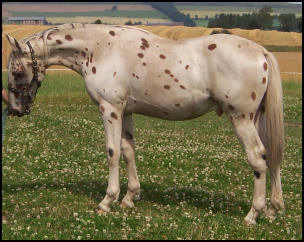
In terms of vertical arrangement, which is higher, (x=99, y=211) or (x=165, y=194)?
(x=99, y=211)

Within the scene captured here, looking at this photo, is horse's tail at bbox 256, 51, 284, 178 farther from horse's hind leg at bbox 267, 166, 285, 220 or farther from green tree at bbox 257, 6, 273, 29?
green tree at bbox 257, 6, 273, 29

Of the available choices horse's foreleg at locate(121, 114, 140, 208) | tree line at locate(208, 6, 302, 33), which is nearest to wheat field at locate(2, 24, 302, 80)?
tree line at locate(208, 6, 302, 33)

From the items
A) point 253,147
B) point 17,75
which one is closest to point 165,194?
point 253,147

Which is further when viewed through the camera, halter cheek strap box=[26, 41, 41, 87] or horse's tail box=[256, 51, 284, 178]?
halter cheek strap box=[26, 41, 41, 87]

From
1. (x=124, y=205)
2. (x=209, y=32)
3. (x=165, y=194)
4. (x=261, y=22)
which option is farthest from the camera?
(x=261, y=22)

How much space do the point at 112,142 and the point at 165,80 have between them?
5.38 ft

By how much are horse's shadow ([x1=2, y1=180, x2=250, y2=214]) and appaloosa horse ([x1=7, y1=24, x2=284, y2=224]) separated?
0.94m

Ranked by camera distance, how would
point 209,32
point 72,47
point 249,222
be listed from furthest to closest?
point 209,32 < point 72,47 < point 249,222

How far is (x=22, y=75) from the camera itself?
1227 cm

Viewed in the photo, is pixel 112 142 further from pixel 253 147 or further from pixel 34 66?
pixel 253 147

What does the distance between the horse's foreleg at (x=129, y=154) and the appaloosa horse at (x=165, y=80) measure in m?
0.03

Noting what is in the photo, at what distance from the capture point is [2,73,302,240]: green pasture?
34.9 ft

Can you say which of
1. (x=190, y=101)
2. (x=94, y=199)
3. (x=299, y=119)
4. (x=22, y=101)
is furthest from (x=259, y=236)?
(x=299, y=119)

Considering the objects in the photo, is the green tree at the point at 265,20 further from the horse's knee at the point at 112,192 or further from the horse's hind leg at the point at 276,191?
the horse's knee at the point at 112,192
